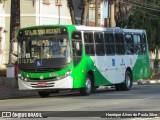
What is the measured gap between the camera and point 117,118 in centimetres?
1486

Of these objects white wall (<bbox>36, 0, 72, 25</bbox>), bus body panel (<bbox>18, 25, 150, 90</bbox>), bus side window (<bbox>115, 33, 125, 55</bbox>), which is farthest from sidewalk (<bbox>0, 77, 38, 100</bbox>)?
white wall (<bbox>36, 0, 72, 25</bbox>)

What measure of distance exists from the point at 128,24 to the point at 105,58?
1114 inches

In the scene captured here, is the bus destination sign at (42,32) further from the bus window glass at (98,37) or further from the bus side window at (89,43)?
the bus window glass at (98,37)

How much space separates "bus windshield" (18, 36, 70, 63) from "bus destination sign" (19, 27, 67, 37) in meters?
0.24

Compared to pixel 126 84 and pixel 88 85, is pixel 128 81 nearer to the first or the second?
pixel 126 84

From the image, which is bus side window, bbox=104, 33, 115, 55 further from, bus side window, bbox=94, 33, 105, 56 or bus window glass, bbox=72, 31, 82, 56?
bus window glass, bbox=72, 31, 82, 56

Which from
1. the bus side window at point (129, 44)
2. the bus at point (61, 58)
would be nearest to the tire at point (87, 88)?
the bus at point (61, 58)

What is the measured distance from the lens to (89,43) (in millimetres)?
25406

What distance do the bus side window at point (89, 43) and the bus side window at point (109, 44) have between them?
5.24 feet

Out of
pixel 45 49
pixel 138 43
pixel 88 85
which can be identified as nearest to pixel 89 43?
pixel 88 85

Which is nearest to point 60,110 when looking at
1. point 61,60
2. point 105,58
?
point 61,60

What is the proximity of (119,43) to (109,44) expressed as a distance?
1309 millimetres

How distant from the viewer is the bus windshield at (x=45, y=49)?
78.2 ft

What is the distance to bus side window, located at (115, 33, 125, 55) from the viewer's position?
1119 inches
